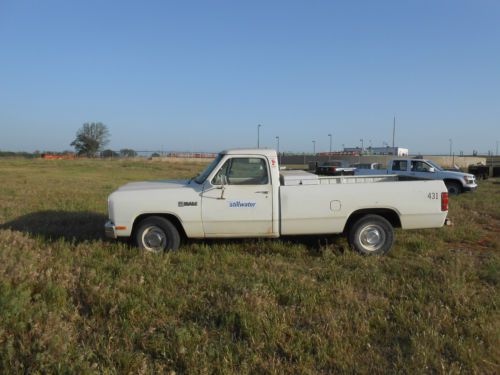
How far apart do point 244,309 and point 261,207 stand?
2.48 metres

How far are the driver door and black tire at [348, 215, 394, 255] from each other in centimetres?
136

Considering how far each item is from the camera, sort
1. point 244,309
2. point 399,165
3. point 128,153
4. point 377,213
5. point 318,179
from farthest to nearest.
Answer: point 128,153
point 399,165
point 318,179
point 377,213
point 244,309

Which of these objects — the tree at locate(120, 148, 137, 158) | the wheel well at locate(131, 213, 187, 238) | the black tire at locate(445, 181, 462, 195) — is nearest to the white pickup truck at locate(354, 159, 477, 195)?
the black tire at locate(445, 181, 462, 195)

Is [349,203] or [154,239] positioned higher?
[349,203]

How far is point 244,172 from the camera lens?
6664mm

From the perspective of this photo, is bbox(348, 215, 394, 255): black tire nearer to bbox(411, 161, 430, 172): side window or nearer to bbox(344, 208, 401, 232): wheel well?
bbox(344, 208, 401, 232): wheel well

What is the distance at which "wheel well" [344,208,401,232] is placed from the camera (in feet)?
22.2

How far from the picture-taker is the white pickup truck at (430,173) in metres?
17.5

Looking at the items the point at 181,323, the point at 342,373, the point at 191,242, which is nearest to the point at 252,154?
the point at 191,242

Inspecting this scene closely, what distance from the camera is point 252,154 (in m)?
6.73

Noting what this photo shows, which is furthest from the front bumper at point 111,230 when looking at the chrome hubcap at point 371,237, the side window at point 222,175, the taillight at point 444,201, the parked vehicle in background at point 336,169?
the parked vehicle in background at point 336,169

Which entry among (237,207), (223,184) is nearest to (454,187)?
(237,207)

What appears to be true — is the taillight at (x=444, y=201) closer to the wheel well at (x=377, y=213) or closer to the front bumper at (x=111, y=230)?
the wheel well at (x=377, y=213)

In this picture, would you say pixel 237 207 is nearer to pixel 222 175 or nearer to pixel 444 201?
pixel 222 175
